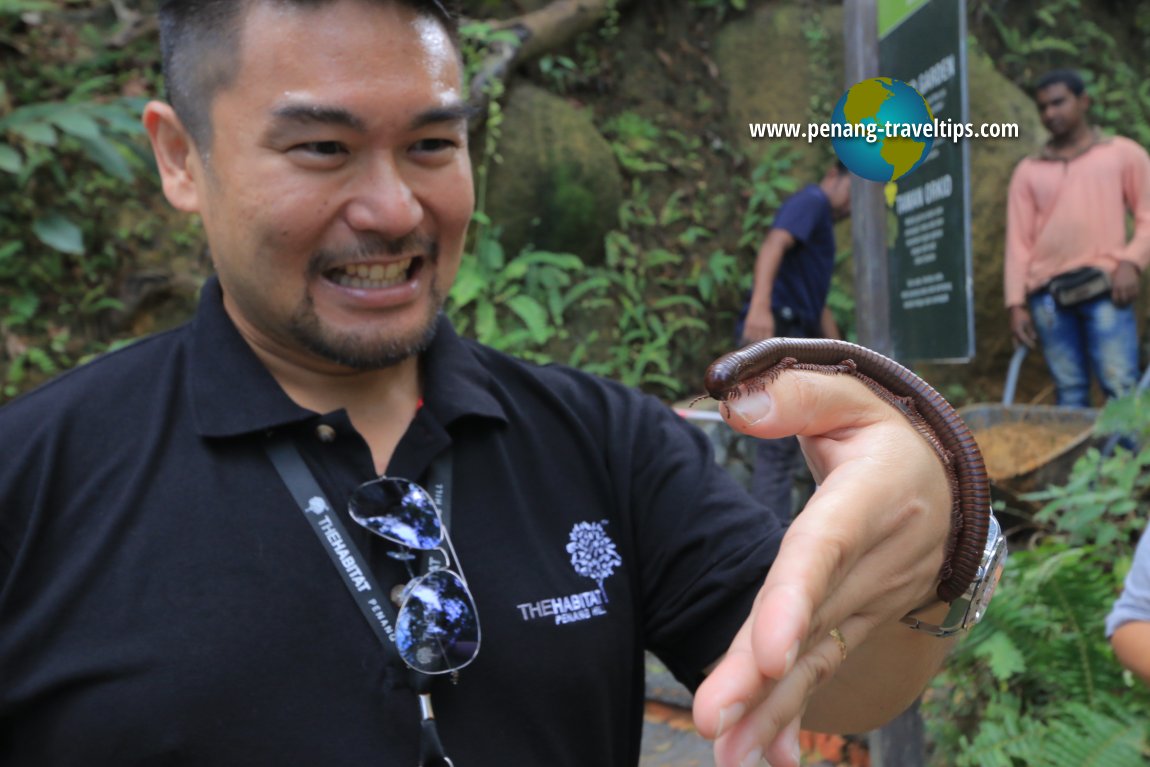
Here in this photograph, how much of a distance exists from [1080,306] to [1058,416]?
1.05m

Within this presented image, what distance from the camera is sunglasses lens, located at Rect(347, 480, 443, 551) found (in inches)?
75.8

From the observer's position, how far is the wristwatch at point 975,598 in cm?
151

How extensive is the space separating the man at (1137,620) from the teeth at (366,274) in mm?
2170

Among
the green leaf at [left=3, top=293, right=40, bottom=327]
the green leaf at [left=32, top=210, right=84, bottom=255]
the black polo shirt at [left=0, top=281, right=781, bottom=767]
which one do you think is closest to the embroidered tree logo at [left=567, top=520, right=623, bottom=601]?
the black polo shirt at [left=0, top=281, right=781, bottom=767]

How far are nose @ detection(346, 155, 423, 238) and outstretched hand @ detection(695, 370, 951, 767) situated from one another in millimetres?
1008

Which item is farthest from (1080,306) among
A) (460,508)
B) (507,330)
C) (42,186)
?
(42,186)

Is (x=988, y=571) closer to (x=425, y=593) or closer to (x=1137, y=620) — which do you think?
(x=425, y=593)

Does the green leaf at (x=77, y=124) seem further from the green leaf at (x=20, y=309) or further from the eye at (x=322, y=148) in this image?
the eye at (x=322, y=148)

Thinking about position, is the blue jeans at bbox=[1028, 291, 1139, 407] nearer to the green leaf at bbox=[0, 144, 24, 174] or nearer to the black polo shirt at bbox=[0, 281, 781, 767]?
the black polo shirt at bbox=[0, 281, 781, 767]

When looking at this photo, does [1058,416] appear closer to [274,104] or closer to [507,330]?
[507,330]

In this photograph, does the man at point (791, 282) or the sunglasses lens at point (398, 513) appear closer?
the sunglasses lens at point (398, 513)

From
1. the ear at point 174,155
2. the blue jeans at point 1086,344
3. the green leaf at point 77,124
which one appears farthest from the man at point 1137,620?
the green leaf at point 77,124

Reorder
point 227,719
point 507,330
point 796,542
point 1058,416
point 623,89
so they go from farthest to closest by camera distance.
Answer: point 623,89
point 507,330
point 1058,416
point 227,719
point 796,542

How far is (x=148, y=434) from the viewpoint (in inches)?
76.4
